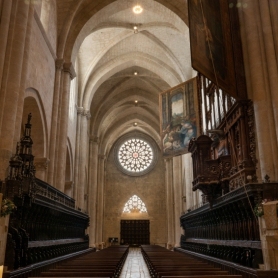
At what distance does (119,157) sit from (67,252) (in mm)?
24247

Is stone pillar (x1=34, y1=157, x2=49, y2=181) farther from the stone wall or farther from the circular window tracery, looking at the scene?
the circular window tracery

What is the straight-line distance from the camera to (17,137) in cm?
866

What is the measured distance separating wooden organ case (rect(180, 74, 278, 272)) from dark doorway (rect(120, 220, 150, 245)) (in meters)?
21.6

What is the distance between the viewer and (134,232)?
111 feet

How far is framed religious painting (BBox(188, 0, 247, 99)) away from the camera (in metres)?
9.13

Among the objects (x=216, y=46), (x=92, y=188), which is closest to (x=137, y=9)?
(x=216, y=46)

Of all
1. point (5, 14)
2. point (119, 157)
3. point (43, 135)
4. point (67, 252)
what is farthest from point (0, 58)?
point (119, 157)

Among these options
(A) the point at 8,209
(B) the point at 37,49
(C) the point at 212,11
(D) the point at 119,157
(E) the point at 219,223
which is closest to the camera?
(A) the point at 8,209

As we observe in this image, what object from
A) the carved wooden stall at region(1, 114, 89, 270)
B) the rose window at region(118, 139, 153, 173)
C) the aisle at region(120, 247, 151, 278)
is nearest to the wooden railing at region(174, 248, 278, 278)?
the aisle at region(120, 247, 151, 278)

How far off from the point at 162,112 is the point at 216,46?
7.60 metres

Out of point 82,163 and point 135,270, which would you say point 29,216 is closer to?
point 135,270

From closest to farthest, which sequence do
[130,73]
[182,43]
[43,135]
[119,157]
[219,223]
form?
1. [219,223]
2. [43,135]
3. [182,43]
4. [130,73]
5. [119,157]

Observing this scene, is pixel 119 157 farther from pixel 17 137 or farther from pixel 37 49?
pixel 17 137

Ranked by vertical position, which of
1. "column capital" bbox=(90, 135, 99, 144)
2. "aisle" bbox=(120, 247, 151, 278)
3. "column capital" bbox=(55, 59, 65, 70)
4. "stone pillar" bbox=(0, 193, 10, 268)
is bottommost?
"aisle" bbox=(120, 247, 151, 278)
